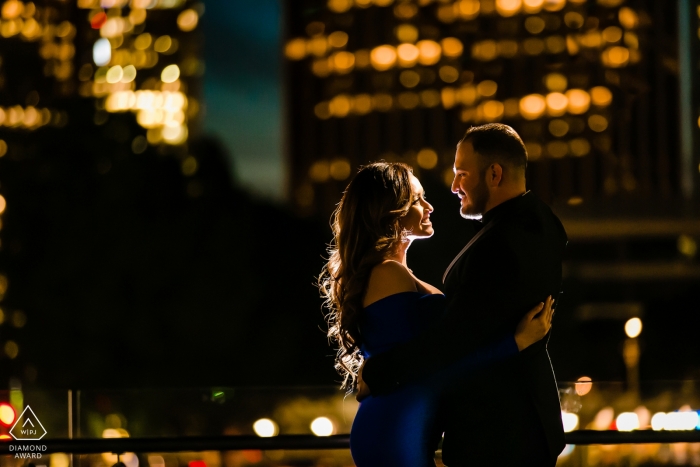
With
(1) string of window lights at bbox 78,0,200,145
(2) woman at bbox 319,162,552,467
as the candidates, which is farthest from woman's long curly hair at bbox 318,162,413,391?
(1) string of window lights at bbox 78,0,200,145

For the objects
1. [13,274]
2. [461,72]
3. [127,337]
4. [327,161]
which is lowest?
[127,337]

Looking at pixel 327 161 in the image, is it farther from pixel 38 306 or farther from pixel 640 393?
pixel 640 393

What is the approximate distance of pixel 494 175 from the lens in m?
3.46

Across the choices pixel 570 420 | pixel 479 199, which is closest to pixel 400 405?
pixel 479 199

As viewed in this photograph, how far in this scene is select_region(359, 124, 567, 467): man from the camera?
10.5ft

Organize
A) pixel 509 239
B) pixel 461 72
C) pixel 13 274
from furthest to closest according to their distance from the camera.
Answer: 1. pixel 461 72
2. pixel 13 274
3. pixel 509 239

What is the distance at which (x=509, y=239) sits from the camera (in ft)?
10.6

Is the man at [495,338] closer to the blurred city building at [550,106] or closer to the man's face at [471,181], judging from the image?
the man's face at [471,181]

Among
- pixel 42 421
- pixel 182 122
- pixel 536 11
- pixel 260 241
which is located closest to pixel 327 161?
pixel 182 122

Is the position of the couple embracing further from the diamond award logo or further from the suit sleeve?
the diamond award logo

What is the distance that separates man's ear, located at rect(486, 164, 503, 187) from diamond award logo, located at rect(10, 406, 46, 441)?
9.93ft

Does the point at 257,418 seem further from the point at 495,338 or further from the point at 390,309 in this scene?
the point at 495,338

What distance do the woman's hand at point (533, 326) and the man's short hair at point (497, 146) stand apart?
0.51m

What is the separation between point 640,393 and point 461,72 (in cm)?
8114
